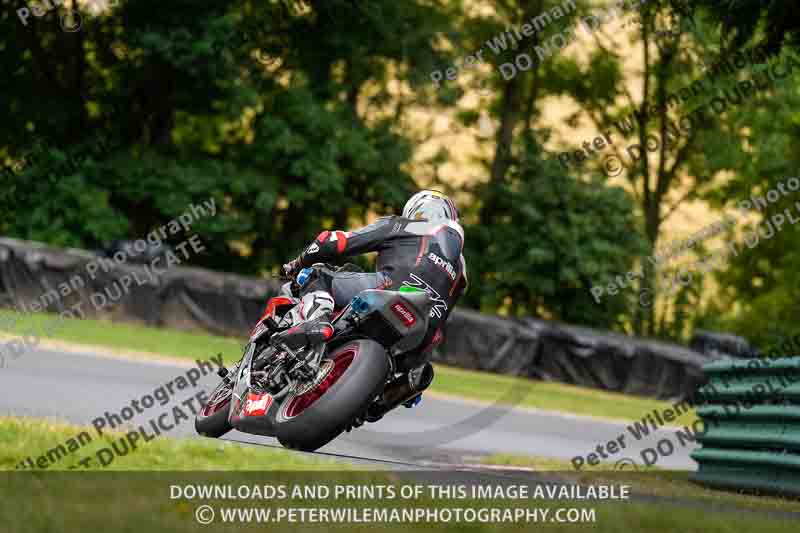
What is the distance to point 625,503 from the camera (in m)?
6.78

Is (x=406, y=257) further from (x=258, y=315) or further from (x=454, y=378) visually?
(x=258, y=315)

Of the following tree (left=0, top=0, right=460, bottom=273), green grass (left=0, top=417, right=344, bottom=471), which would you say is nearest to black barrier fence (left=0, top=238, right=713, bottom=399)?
tree (left=0, top=0, right=460, bottom=273)

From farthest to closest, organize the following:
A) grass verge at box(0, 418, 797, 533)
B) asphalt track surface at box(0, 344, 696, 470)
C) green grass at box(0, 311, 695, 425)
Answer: green grass at box(0, 311, 695, 425) < asphalt track surface at box(0, 344, 696, 470) < grass verge at box(0, 418, 797, 533)

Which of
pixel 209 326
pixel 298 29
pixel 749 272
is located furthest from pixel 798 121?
pixel 209 326

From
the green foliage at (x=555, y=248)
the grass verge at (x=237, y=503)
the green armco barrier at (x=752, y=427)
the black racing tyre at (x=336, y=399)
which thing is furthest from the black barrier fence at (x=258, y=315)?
the black racing tyre at (x=336, y=399)

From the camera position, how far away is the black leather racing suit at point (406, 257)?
21.7ft

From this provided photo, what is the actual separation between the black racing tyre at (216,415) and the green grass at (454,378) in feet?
37.0

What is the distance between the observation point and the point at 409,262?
6613 millimetres

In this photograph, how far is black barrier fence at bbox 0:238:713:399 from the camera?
22594 mm

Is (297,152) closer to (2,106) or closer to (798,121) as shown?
(2,106)

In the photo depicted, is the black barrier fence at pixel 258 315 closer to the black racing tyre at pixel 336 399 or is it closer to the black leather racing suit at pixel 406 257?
the black leather racing suit at pixel 406 257

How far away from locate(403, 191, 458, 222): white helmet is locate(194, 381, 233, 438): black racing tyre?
1480 mm

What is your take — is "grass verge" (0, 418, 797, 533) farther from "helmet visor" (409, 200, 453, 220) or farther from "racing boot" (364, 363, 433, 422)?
"helmet visor" (409, 200, 453, 220)

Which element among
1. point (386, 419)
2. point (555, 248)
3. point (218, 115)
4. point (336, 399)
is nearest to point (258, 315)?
point (218, 115)
